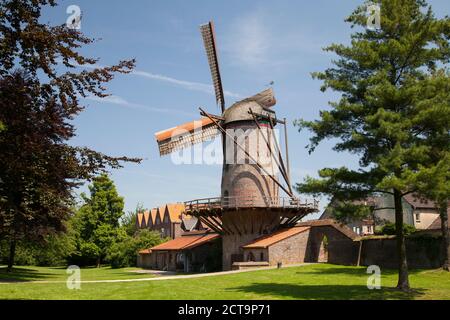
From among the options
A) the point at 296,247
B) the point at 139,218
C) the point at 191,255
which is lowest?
the point at 191,255

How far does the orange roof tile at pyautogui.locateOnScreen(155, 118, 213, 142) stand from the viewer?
3628 centimetres

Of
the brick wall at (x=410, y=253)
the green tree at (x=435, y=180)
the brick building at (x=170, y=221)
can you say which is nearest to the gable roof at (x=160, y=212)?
the brick building at (x=170, y=221)

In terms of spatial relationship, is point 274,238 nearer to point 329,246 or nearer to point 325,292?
point 329,246

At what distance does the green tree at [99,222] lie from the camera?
2327 inches

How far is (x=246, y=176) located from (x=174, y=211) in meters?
37.5

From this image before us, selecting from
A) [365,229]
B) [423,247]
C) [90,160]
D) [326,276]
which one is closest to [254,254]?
[326,276]

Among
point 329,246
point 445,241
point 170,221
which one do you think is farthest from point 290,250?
point 170,221

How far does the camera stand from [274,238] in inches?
1308

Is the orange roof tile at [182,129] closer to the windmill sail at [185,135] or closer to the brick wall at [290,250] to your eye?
the windmill sail at [185,135]

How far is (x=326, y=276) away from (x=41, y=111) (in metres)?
17.6

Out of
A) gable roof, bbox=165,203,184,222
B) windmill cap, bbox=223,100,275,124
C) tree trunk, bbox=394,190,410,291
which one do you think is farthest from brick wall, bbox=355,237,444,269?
gable roof, bbox=165,203,184,222

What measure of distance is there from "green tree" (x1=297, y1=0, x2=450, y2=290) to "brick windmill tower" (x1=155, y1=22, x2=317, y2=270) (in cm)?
1542

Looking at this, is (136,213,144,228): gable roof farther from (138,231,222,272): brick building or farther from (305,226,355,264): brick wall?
(305,226,355,264): brick wall

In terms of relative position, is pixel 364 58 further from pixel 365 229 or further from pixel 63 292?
pixel 365 229
